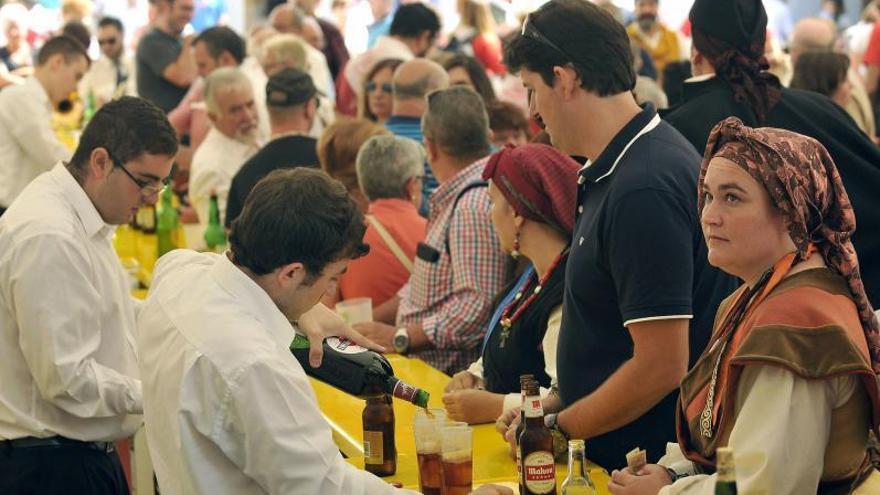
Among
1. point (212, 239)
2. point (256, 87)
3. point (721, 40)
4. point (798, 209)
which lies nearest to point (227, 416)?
point (798, 209)

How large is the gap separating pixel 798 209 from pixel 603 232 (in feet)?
1.84

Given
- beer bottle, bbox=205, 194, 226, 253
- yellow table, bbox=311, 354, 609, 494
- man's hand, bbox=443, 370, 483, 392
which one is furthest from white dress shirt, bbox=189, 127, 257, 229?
man's hand, bbox=443, 370, 483, 392

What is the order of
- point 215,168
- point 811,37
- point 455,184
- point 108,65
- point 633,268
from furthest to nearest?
point 108,65, point 811,37, point 215,168, point 455,184, point 633,268

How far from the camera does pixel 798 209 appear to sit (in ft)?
7.88

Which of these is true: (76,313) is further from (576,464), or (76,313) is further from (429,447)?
(576,464)

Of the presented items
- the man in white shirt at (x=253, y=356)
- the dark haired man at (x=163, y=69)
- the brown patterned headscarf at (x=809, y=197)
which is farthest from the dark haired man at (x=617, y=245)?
the dark haired man at (x=163, y=69)

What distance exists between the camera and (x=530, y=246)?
356 centimetres

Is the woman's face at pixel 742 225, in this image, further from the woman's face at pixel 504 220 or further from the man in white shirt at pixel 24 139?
the man in white shirt at pixel 24 139

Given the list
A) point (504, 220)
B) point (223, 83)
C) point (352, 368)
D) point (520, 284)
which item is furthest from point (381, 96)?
point (352, 368)

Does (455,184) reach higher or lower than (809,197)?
lower

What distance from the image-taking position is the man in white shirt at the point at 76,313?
131 inches

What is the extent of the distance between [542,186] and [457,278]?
3.01 ft

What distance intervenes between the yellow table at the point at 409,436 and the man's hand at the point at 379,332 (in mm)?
92

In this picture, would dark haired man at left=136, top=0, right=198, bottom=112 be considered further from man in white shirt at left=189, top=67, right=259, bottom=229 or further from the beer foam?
the beer foam
